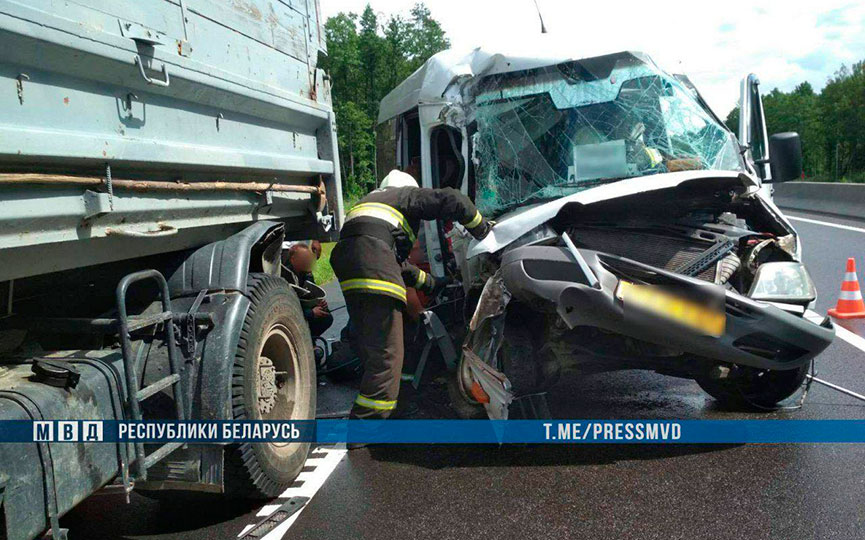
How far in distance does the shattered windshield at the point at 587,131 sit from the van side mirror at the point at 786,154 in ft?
0.80

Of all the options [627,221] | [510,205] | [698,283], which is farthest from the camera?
[510,205]

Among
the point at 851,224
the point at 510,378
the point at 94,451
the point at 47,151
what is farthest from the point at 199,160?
the point at 851,224

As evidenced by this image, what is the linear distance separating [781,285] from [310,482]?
2.67m

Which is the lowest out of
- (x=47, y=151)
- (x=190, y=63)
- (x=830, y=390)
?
(x=830, y=390)

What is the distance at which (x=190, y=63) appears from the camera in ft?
9.46

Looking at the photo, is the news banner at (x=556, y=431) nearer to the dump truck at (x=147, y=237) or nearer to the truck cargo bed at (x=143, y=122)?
the dump truck at (x=147, y=237)

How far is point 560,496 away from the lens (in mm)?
3469

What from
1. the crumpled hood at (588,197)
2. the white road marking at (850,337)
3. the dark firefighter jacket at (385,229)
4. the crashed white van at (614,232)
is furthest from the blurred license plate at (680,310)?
the white road marking at (850,337)

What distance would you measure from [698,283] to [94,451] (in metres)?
2.66

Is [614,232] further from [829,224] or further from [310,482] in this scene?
[829,224]

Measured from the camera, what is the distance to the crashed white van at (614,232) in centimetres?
342

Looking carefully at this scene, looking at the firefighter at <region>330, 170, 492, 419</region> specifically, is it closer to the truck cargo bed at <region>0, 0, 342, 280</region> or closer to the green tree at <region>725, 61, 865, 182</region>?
the truck cargo bed at <region>0, 0, 342, 280</region>

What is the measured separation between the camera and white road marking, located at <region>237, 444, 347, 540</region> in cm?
326

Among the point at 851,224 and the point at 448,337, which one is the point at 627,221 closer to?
the point at 448,337
